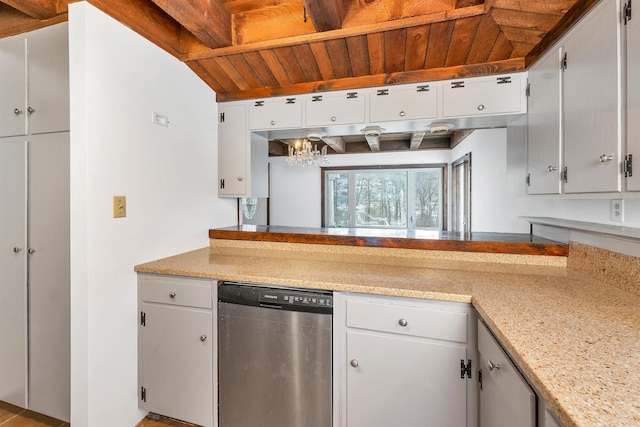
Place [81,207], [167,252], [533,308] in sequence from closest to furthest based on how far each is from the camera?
[533,308] → [81,207] → [167,252]

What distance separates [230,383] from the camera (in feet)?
5.07

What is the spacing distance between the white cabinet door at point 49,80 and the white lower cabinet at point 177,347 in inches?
40.2

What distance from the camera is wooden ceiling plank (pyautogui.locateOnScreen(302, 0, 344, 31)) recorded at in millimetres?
1488

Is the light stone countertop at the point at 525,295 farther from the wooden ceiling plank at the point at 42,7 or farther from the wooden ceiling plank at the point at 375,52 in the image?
the wooden ceiling plank at the point at 42,7

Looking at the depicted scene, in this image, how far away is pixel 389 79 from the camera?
6.25 feet

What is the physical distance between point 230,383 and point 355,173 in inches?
170

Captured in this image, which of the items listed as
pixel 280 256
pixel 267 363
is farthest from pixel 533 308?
pixel 280 256

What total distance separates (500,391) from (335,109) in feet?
5.91

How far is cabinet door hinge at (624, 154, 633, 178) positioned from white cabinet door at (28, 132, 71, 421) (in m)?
2.55

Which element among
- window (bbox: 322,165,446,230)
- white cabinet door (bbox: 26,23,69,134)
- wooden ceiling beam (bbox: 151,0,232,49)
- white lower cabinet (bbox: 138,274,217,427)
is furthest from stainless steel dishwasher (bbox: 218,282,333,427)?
window (bbox: 322,165,446,230)

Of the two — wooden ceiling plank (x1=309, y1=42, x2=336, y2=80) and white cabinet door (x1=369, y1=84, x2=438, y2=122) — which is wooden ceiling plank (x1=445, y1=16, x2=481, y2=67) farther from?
wooden ceiling plank (x1=309, y1=42, x2=336, y2=80)

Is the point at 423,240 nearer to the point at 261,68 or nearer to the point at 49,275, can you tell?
the point at 261,68

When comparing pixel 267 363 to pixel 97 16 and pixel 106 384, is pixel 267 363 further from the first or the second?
pixel 97 16

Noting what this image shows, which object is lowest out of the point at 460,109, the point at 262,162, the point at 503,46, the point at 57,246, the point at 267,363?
the point at 267,363
